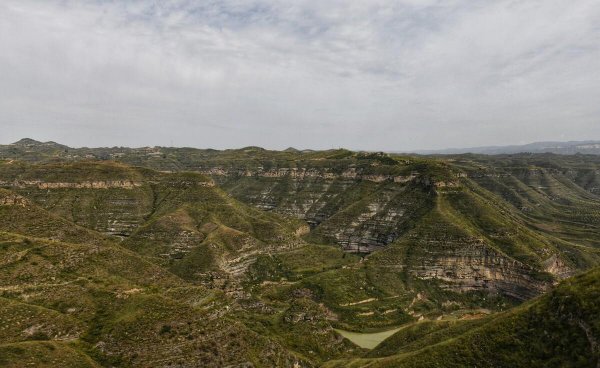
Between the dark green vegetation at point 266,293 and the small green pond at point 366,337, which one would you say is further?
the small green pond at point 366,337

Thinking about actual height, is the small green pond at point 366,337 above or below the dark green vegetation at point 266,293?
below

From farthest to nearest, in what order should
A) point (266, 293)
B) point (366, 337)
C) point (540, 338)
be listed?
point (266, 293) → point (366, 337) → point (540, 338)

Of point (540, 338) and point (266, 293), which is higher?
point (540, 338)

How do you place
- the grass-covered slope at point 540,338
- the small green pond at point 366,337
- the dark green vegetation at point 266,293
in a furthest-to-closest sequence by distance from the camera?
1. the small green pond at point 366,337
2. the dark green vegetation at point 266,293
3. the grass-covered slope at point 540,338

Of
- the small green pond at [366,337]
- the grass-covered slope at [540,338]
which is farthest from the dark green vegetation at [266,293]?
the small green pond at [366,337]

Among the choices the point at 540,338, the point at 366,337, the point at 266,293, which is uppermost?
the point at 540,338

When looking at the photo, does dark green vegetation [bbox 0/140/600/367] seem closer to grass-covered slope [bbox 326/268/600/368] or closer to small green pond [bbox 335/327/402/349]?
Result: grass-covered slope [bbox 326/268/600/368]

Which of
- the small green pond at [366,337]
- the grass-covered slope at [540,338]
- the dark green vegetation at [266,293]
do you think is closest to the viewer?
the grass-covered slope at [540,338]

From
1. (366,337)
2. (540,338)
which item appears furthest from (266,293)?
(540,338)

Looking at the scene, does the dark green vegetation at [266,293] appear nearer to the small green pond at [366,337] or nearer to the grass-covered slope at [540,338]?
the grass-covered slope at [540,338]

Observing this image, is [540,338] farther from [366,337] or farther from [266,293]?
[266,293]
